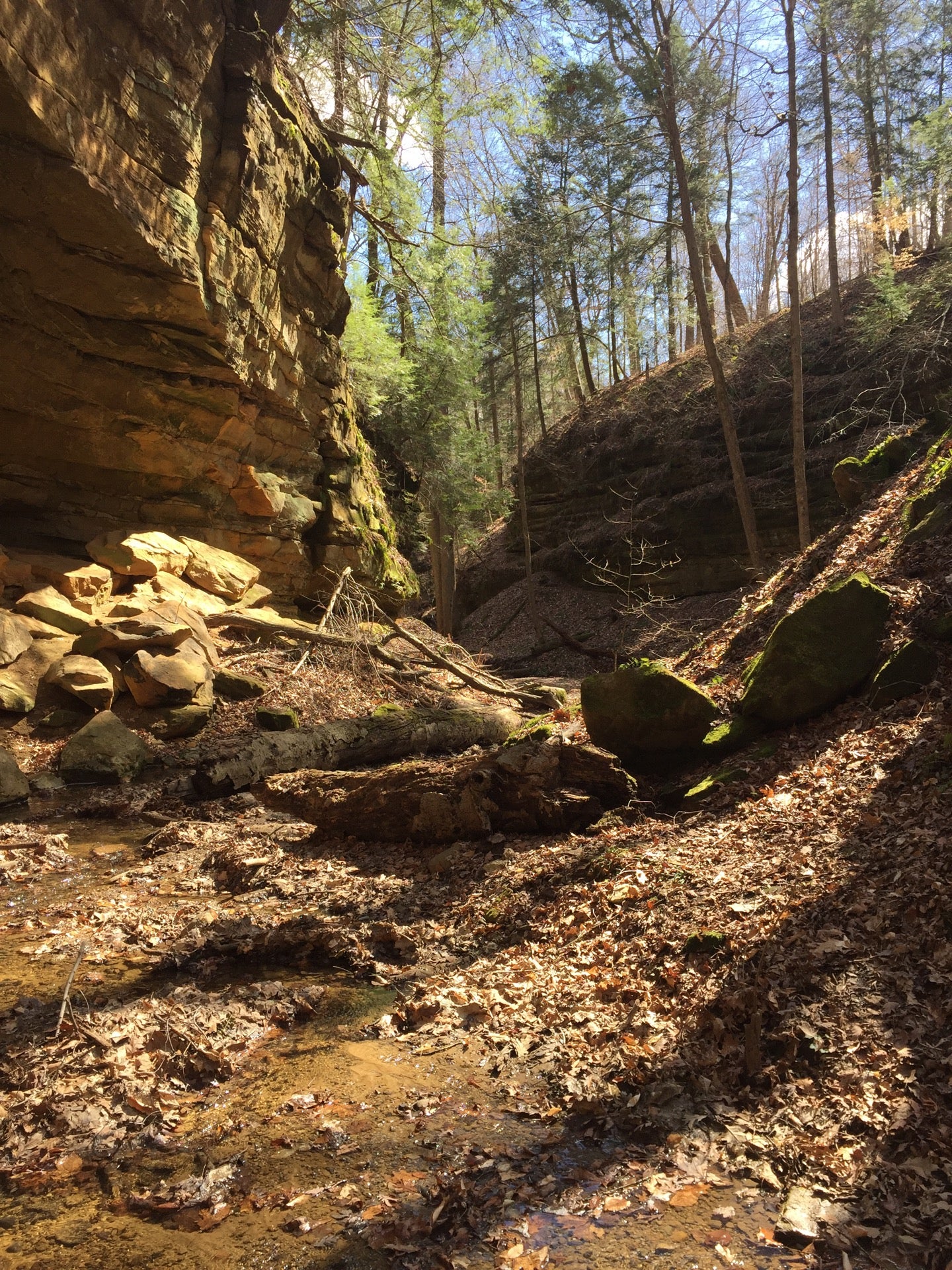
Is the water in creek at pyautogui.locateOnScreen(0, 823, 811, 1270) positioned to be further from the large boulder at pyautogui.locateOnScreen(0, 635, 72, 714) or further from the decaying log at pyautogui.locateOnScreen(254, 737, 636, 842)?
the large boulder at pyautogui.locateOnScreen(0, 635, 72, 714)

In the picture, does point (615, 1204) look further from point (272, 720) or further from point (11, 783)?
point (272, 720)

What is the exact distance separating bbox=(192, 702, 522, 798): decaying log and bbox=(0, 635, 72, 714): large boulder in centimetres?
251

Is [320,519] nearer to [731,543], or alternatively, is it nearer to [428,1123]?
[731,543]

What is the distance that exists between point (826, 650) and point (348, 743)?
604cm

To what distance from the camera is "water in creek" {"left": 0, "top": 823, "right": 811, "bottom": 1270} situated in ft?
8.34

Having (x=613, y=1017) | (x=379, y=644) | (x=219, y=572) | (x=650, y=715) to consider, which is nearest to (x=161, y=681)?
(x=219, y=572)

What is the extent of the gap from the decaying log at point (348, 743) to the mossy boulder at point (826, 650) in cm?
482

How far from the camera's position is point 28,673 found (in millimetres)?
9859

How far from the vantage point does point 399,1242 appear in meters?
2.61

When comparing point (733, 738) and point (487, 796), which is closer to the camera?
point (487, 796)

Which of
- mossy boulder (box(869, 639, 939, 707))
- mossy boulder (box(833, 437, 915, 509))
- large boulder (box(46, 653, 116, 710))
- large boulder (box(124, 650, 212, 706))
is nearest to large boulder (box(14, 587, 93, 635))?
large boulder (box(46, 653, 116, 710))

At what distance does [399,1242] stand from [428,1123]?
29.0 inches

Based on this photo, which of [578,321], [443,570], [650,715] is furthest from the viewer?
[578,321]

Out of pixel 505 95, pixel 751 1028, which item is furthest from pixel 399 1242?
pixel 505 95
